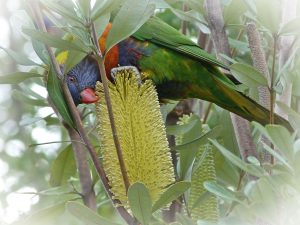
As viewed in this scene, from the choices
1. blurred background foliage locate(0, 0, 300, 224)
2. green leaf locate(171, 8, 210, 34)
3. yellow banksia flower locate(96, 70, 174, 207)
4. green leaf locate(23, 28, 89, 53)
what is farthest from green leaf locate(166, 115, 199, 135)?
green leaf locate(23, 28, 89, 53)

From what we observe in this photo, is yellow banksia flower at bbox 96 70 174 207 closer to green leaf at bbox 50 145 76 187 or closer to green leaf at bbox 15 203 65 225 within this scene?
green leaf at bbox 15 203 65 225

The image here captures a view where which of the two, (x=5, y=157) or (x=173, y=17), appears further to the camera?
(x=5, y=157)

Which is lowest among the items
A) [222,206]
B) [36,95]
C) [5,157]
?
[5,157]

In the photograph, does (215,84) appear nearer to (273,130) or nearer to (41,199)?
(273,130)

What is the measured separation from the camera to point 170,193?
3.15ft

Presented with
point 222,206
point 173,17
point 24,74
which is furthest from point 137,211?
point 173,17

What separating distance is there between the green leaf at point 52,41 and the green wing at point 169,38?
54cm

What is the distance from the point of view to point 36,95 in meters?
1.53

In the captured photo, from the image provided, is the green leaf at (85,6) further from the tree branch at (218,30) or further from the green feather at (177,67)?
the green feather at (177,67)

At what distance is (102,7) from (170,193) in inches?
11.8

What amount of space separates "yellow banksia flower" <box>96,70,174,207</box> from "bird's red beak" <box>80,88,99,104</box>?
0.35 metres

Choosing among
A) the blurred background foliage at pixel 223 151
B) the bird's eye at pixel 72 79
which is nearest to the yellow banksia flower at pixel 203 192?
the blurred background foliage at pixel 223 151

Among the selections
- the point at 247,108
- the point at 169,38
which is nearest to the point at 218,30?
the point at 247,108

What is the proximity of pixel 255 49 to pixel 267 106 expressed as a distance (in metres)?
0.13
